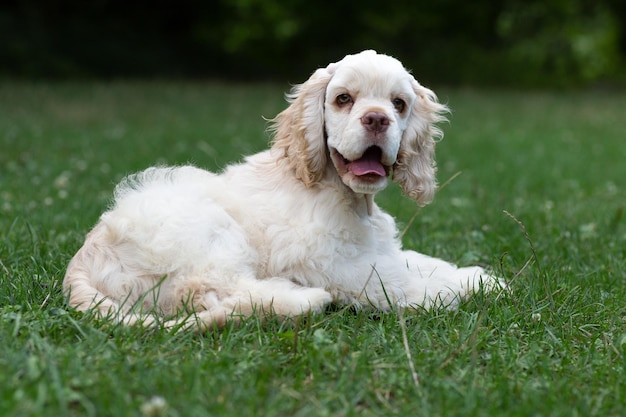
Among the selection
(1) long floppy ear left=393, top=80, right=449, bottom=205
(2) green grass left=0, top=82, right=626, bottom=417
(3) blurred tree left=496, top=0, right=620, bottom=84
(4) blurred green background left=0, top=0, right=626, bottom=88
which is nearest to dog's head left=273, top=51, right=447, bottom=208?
(1) long floppy ear left=393, top=80, right=449, bottom=205

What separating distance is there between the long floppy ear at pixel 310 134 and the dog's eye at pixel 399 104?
379 millimetres

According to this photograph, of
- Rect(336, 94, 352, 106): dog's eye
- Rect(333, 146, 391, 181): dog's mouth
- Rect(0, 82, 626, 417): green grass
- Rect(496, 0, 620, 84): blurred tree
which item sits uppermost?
Rect(496, 0, 620, 84): blurred tree

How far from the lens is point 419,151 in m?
4.39

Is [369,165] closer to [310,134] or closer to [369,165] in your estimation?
[369,165]

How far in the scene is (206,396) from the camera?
286 cm

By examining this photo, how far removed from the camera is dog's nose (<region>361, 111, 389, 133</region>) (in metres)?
3.84

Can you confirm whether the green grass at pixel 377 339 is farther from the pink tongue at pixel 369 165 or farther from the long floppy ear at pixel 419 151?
the pink tongue at pixel 369 165

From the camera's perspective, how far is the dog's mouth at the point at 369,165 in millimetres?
4023

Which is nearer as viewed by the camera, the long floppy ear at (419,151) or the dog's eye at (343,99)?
the dog's eye at (343,99)

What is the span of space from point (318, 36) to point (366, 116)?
23446 millimetres

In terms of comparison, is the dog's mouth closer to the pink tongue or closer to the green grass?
the pink tongue

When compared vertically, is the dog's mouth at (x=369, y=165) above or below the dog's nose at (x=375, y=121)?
below

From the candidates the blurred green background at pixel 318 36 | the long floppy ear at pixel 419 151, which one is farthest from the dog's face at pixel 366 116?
the blurred green background at pixel 318 36

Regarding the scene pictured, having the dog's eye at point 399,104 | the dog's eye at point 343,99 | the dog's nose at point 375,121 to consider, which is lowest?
the dog's nose at point 375,121
